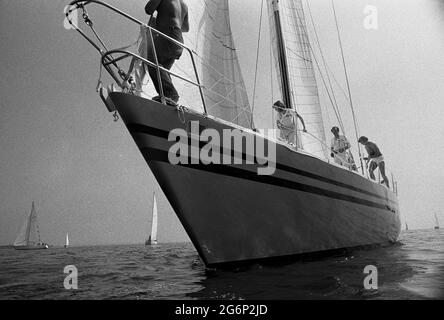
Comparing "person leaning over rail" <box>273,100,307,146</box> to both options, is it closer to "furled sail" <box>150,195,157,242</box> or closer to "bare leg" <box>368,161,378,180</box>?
"bare leg" <box>368,161,378,180</box>

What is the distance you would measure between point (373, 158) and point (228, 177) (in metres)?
7.46

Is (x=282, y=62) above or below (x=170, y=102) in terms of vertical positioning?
above

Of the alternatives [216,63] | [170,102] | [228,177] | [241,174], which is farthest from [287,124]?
[170,102]

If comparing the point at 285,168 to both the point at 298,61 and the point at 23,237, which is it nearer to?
the point at 298,61

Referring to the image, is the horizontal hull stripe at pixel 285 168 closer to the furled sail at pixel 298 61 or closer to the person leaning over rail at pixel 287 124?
the person leaning over rail at pixel 287 124

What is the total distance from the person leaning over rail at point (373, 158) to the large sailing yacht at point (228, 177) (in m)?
2.78

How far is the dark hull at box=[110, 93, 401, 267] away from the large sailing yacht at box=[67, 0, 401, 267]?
0.05ft

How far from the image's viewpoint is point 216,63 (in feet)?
21.9

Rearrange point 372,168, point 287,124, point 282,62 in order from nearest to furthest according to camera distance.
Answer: point 287,124
point 282,62
point 372,168

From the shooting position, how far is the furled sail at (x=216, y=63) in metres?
6.09

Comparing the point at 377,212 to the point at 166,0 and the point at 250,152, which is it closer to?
the point at 250,152

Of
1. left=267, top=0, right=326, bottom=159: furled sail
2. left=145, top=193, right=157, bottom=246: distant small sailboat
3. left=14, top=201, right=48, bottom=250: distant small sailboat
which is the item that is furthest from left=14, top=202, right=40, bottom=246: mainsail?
left=267, top=0, right=326, bottom=159: furled sail

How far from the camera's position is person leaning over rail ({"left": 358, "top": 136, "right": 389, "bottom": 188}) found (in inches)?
389

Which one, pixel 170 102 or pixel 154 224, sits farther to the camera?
pixel 154 224
